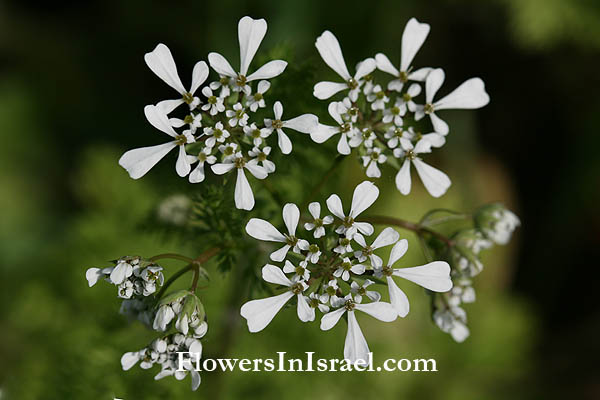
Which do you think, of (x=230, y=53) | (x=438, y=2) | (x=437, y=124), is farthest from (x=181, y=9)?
(x=437, y=124)

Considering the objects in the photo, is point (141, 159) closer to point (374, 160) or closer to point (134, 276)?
point (134, 276)

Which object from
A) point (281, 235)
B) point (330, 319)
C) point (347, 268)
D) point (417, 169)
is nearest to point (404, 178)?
point (417, 169)

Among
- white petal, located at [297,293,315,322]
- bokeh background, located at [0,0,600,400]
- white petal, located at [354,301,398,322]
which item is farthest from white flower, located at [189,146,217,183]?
bokeh background, located at [0,0,600,400]

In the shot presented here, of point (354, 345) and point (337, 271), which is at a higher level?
point (337, 271)

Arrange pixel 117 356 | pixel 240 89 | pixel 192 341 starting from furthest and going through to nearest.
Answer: pixel 117 356, pixel 240 89, pixel 192 341

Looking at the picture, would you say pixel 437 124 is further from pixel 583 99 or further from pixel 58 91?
pixel 58 91

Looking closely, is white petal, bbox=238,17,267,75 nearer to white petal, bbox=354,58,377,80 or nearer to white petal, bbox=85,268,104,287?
white petal, bbox=354,58,377,80
